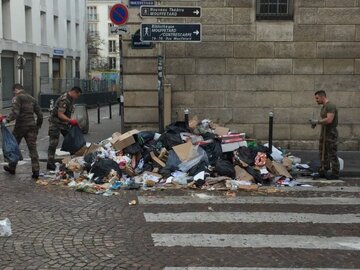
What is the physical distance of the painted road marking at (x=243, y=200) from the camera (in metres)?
7.93

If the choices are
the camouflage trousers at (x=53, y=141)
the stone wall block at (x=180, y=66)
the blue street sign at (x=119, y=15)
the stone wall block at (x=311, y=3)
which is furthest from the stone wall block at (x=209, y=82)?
the camouflage trousers at (x=53, y=141)

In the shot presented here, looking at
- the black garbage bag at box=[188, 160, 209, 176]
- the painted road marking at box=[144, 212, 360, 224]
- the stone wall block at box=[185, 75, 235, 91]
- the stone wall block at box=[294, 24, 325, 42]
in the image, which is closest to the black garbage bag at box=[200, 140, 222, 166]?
the black garbage bag at box=[188, 160, 209, 176]

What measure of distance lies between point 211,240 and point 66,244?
1617mm

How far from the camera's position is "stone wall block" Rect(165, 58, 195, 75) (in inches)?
496

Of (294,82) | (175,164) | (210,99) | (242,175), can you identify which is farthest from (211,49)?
(242,175)

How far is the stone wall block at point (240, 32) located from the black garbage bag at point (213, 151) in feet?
11.1

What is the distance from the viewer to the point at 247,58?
12555 millimetres

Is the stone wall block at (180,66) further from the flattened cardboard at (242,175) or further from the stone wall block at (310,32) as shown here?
the flattened cardboard at (242,175)

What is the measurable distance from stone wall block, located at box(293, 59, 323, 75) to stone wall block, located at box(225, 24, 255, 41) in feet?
3.99

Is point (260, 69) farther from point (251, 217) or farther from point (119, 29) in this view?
point (251, 217)

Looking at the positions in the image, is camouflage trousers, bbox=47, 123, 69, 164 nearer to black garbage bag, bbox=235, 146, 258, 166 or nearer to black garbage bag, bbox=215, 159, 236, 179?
black garbage bag, bbox=215, 159, 236, 179

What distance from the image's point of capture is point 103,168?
30.5 ft

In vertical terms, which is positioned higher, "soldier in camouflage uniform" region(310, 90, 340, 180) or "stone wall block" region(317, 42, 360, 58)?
"stone wall block" region(317, 42, 360, 58)

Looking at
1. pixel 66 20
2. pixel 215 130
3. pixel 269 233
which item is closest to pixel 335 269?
pixel 269 233
